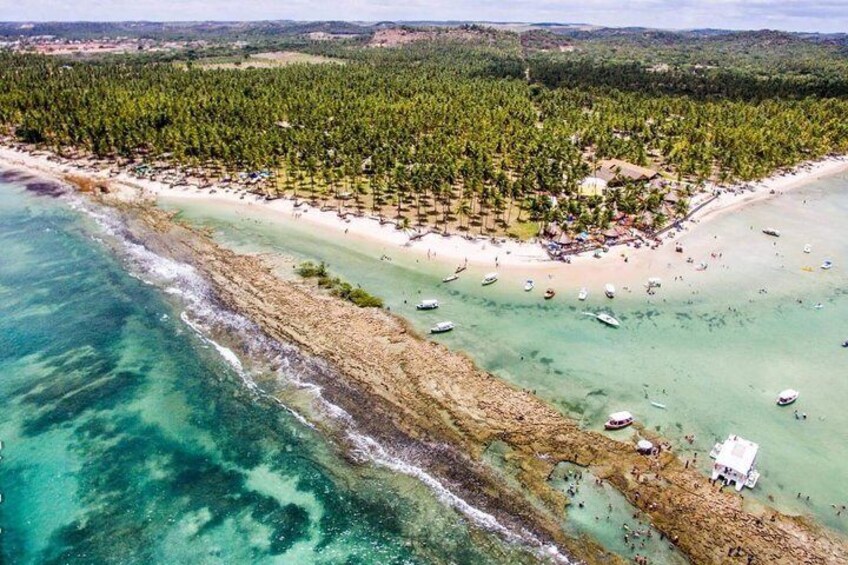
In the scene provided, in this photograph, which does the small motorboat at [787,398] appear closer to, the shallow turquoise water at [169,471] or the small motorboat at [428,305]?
the shallow turquoise water at [169,471]

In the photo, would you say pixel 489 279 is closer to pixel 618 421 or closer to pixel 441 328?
pixel 441 328

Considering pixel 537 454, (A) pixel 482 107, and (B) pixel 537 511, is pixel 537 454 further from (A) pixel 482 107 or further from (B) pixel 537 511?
(A) pixel 482 107

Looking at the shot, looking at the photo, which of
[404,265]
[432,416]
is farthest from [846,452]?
[404,265]

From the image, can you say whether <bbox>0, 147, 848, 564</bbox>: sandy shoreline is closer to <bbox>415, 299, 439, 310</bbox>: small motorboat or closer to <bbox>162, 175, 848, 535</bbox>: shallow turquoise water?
<bbox>162, 175, 848, 535</bbox>: shallow turquoise water

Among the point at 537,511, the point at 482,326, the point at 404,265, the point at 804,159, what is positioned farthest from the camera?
the point at 804,159

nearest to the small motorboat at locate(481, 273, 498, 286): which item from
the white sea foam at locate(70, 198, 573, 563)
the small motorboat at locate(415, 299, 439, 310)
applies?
the small motorboat at locate(415, 299, 439, 310)

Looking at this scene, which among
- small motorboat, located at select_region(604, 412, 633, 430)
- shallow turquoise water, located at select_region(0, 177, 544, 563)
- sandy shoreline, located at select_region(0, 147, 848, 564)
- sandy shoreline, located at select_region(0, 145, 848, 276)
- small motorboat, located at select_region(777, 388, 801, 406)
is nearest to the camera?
shallow turquoise water, located at select_region(0, 177, 544, 563)

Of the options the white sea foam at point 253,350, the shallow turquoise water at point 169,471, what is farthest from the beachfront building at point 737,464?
the shallow turquoise water at point 169,471
